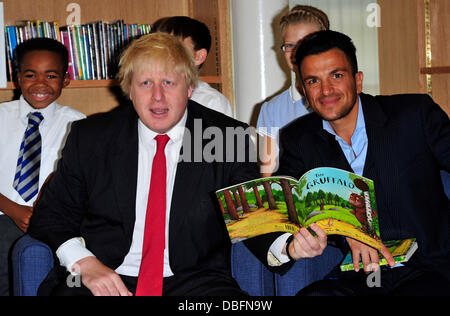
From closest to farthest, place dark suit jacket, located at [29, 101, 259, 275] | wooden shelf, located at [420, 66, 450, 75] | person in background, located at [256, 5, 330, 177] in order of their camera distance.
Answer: dark suit jacket, located at [29, 101, 259, 275] → person in background, located at [256, 5, 330, 177] → wooden shelf, located at [420, 66, 450, 75]

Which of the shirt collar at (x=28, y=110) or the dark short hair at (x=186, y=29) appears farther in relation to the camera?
the dark short hair at (x=186, y=29)

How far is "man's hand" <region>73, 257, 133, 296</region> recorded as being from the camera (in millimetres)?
1457

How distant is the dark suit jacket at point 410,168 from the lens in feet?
5.08

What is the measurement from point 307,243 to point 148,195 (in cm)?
50

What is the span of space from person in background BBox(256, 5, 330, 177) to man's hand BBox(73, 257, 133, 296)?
1156mm

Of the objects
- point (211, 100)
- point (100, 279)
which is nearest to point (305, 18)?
point (211, 100)

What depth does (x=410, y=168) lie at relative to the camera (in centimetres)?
158

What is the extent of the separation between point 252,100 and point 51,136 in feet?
3.63

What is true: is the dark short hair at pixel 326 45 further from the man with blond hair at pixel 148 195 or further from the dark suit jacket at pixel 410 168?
the man with blond hair at pixel 148 195

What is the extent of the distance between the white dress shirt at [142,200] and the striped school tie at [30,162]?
89 cm

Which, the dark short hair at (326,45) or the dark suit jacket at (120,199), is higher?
the dark short hair at (326,45)

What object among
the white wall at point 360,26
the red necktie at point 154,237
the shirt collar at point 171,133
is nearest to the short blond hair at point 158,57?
the shirt collar at point 171,133

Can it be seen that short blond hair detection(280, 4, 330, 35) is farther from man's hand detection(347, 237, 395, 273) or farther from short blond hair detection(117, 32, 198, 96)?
man's hand detection(347, 237, 395, 273)

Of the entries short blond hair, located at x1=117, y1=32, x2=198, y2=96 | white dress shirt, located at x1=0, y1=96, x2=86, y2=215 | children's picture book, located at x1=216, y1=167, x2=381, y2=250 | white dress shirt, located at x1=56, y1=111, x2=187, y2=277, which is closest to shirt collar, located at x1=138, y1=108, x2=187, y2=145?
white dress shirt, located at x1=56, y1=111, x2=187, y2=277
